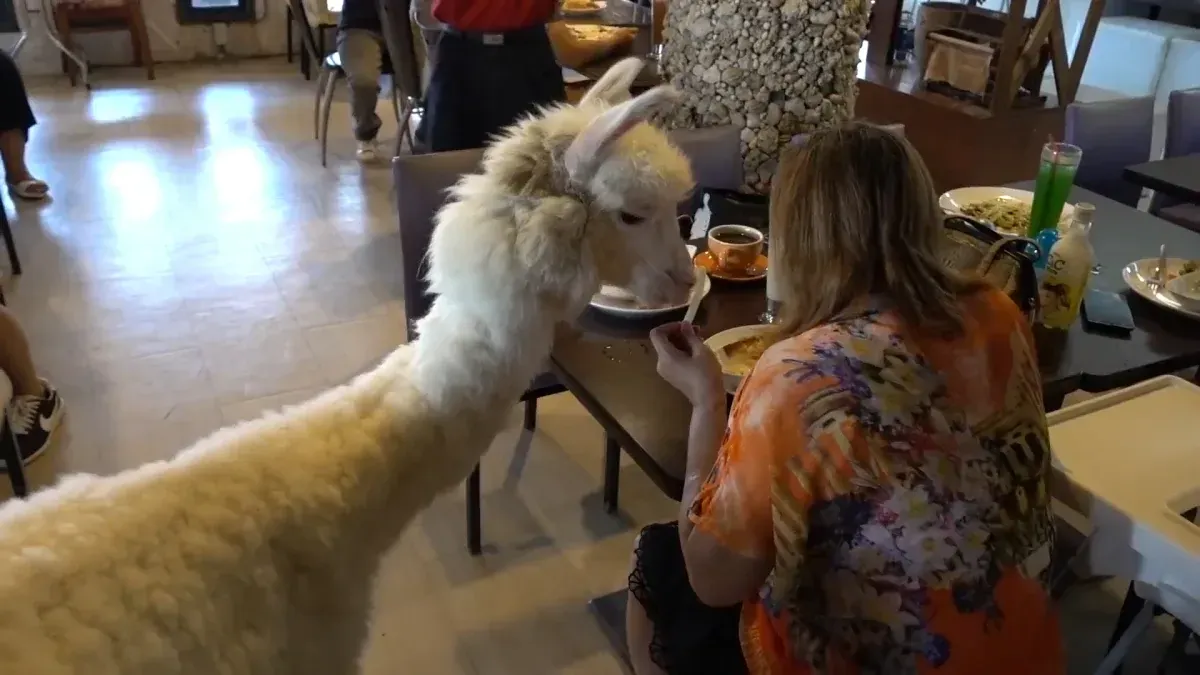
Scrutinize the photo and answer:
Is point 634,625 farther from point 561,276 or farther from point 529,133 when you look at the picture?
point 529,133

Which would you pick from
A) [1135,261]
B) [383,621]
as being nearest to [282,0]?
[383,621]

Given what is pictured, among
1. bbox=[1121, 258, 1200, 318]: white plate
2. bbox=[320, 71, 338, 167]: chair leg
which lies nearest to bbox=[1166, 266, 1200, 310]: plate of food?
bbox=[1121, 258, 1200, 318]: white plate

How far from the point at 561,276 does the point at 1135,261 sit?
4.70 feet

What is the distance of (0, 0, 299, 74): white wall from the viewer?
6.25 m

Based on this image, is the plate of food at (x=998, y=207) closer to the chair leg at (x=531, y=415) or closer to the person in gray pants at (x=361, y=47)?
the chair leg at (x=531, y=415)

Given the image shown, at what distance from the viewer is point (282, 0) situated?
6930 mm

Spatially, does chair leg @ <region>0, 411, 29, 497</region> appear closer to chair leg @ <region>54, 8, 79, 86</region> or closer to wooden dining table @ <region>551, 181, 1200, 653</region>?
wooden dining table @ <region>551, 181, 1200, 653</region>

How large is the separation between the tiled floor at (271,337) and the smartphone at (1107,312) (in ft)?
2.57

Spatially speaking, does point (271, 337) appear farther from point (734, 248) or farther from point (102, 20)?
point (102, 20)

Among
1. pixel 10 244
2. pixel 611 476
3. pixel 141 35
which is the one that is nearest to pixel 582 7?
pixel 10 244

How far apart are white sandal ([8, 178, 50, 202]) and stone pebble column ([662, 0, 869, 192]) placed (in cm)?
305

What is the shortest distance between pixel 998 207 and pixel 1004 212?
1.2 inches

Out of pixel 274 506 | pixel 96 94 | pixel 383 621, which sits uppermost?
pixel 274 506

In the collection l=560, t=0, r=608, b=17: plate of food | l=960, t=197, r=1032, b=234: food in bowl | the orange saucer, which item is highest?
l=560, t=0, r=608, b=17: plate of food
